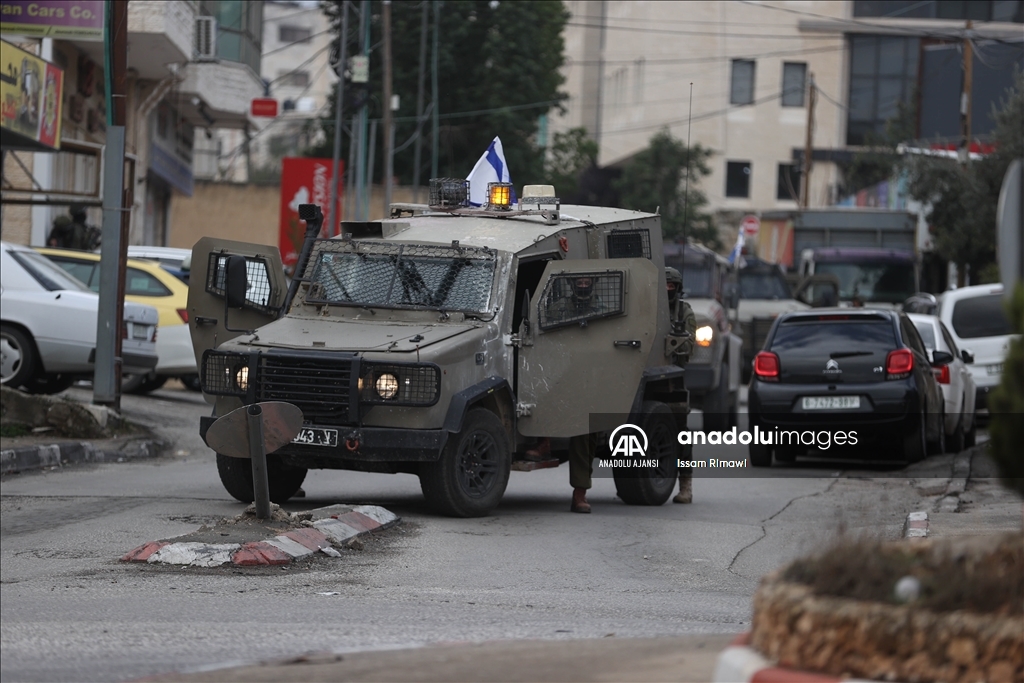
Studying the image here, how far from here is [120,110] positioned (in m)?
15.5

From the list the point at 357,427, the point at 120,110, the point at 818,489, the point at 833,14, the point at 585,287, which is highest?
the point at 833,14

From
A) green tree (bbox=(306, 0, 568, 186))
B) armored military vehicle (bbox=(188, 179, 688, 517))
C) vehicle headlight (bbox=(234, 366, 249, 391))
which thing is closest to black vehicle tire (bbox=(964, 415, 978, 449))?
armored military vehicle (bbox=(188, 179, 688, 517))

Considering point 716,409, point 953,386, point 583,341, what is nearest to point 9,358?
point 583,341

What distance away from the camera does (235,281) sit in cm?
1134

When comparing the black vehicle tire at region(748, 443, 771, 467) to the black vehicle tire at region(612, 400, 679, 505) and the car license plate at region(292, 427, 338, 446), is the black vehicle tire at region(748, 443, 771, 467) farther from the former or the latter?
the car license plate at region(292, 427, 338, 446)

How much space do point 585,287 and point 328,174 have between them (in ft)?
86.2

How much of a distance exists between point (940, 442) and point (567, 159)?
1499 inches

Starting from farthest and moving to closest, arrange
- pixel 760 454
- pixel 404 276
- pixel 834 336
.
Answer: pixel 760 454 → pixel 834 336 → pixel 404 276

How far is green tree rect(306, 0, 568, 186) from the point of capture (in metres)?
45.1

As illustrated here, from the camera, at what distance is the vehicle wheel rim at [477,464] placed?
10.4 meters

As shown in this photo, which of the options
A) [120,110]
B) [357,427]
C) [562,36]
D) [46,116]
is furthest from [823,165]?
[357,427]

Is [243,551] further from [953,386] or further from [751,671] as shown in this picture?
[953,386]

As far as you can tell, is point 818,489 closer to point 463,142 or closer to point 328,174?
point 328,174

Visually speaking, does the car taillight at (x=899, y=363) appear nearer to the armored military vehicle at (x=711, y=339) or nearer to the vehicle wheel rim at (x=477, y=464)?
the armored military vehicle at (x=711, y=339)
